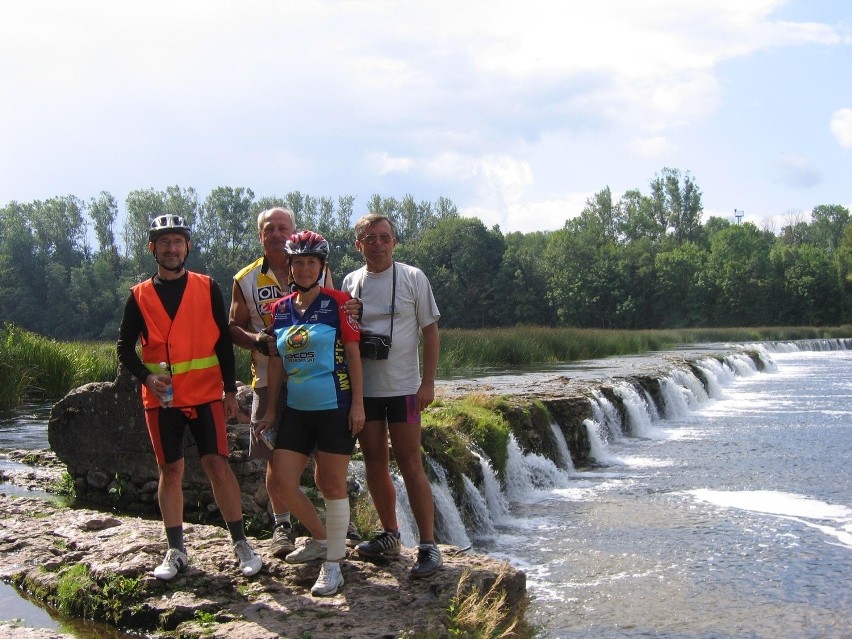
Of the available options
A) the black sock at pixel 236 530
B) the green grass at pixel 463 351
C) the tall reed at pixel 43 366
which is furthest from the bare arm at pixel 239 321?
the tall reed at pixel 43 366

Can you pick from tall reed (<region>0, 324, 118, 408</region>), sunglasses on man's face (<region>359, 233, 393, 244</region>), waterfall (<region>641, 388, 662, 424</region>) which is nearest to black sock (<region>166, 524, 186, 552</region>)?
sunglasses on man's face (<region>359, 233, 393, 244</region>)

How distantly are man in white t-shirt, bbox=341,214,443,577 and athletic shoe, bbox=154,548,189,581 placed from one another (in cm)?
97

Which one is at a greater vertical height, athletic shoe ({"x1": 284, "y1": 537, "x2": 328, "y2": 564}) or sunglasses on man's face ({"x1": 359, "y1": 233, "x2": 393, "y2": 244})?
sunglasses on man's face ({"x1": 359, "y1": 233, "x2": 393, "y2": 244})

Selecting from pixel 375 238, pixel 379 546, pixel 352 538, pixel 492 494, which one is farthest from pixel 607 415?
pixel 375 238

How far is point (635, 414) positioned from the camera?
16844mm

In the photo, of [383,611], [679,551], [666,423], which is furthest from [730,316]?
[383,611]

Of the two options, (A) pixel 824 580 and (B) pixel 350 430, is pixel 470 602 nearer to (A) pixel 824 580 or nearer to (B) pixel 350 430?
(B) pixel 350 430

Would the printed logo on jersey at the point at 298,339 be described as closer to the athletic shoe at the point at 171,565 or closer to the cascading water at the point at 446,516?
the athletic shoe at the point at 171,565

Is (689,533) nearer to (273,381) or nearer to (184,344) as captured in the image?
(273,381)

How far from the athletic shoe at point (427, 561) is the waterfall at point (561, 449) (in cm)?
832

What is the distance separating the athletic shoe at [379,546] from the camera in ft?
15.9

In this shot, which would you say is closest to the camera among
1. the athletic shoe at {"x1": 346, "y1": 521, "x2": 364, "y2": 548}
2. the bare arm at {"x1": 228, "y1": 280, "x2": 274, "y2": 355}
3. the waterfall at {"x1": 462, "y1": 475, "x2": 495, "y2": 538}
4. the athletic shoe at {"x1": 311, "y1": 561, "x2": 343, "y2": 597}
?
the athletic shoe at {"x1": 311, "y1": 561, "x2": 343, "y2": 597}

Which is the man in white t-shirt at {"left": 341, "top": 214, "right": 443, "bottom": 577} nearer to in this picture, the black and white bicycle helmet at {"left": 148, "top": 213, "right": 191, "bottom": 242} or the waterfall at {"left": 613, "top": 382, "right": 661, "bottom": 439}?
the black and white bicycle helmet at {"left": 148, "top": 213, "right": 191, "bottom": 242}

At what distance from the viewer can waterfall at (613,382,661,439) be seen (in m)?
16.6
